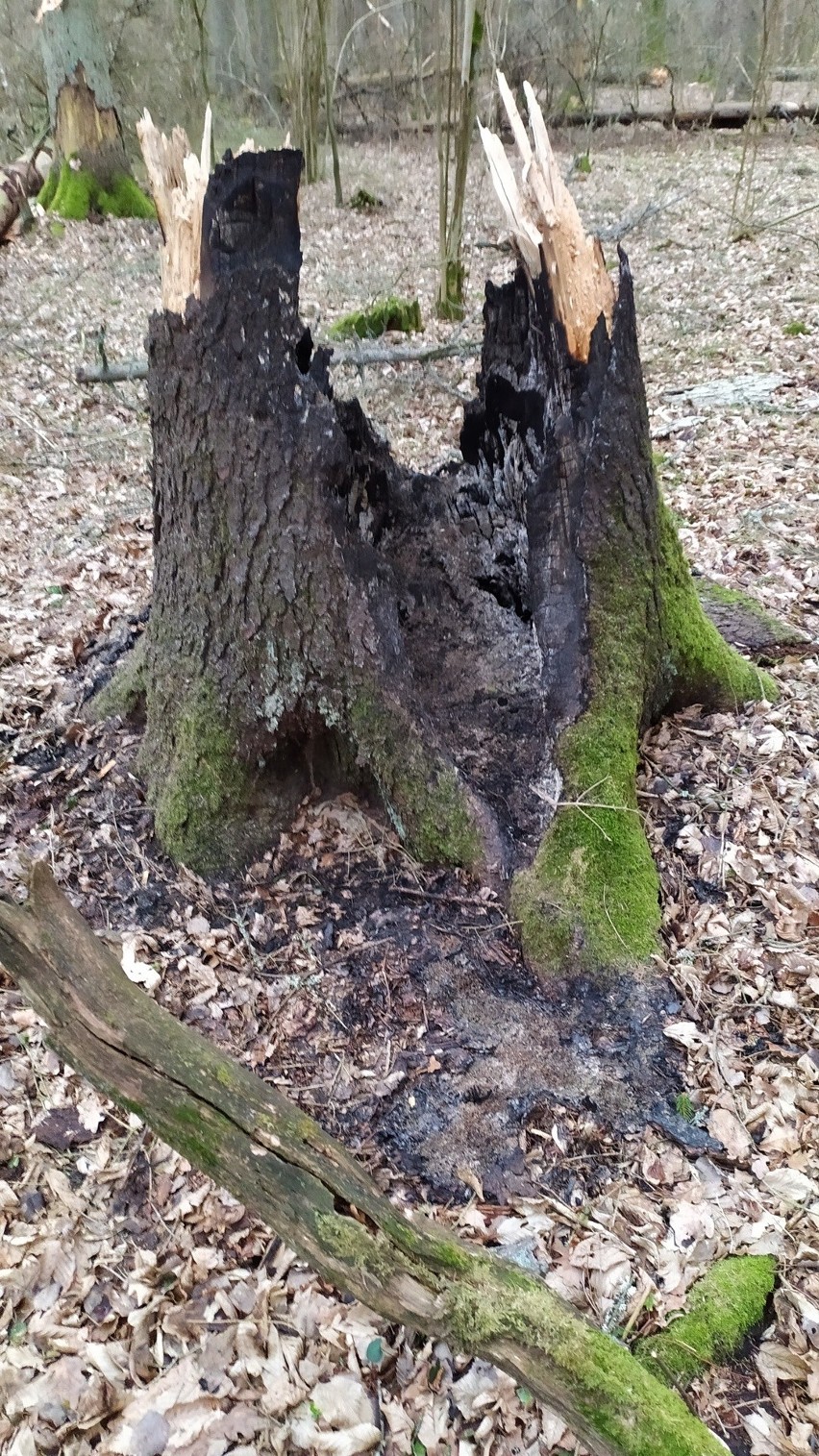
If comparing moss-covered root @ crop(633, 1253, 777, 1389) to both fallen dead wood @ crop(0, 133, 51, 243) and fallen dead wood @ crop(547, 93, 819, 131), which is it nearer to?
fallen dead wood @ crop(0, 133, 51, 243)

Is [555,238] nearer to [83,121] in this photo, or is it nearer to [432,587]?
[432,587]

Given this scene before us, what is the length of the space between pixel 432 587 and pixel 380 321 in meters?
7.84

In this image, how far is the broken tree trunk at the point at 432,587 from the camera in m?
3.02

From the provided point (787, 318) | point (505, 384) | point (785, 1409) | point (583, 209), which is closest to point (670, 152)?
point (583, 209)

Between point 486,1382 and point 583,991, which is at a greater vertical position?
point 583,991

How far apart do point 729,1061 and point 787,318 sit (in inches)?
373

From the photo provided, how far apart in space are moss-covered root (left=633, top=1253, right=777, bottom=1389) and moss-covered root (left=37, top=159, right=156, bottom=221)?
16.3m

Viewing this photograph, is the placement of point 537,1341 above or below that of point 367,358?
below

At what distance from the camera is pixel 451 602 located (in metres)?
3.67

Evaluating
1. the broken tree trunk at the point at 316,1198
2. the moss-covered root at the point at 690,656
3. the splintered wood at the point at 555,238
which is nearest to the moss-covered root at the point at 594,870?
the moss-covered root at the point at 690,656

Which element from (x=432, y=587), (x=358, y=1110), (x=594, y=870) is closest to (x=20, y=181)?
(x=432, y=587)

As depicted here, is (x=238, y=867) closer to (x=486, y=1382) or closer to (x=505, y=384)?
(x=486, y=1382)

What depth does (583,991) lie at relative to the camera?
299 cm

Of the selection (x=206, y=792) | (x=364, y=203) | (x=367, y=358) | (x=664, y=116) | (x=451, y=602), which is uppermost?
(x=664, y=116)
